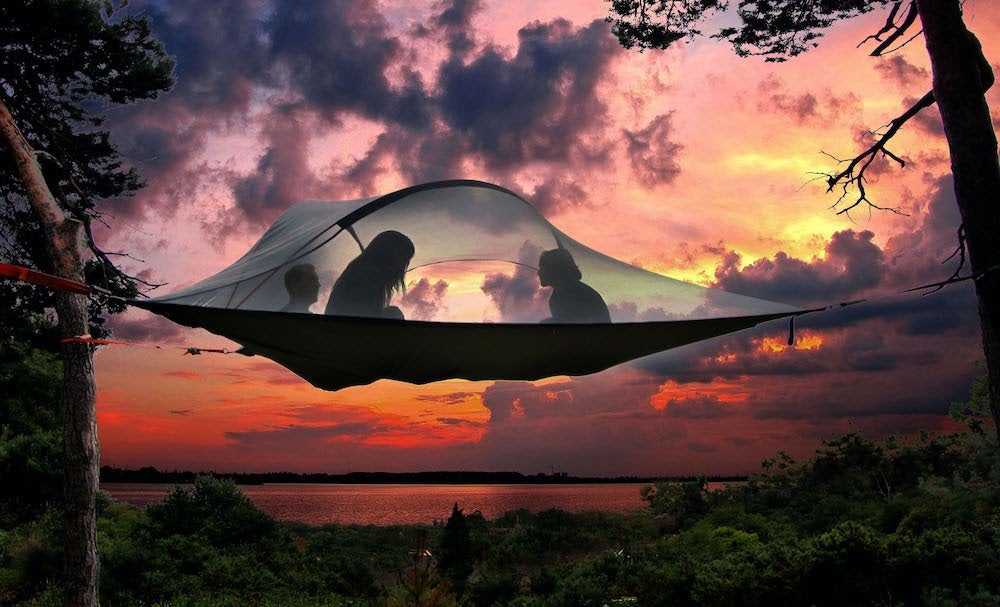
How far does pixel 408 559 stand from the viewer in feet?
31.9

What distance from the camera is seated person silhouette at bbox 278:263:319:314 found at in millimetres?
3148

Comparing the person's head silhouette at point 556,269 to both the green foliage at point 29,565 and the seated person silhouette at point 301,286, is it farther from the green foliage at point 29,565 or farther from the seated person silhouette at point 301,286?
the green foliage at point 29,565

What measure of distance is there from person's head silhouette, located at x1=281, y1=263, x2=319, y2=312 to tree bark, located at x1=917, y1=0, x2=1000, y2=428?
348cm

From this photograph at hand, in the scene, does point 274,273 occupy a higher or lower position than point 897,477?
higher

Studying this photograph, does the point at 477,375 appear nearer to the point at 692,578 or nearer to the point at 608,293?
the point at 608,293

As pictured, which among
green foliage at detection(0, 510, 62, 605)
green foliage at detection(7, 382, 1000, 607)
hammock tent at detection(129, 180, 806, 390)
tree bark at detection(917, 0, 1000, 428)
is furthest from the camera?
green foliage at detection(0, 510, 62, 605)

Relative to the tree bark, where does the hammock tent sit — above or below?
below

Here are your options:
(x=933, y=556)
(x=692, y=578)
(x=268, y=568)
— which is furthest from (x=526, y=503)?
(x=933, y=556)

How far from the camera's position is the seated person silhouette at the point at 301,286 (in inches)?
124

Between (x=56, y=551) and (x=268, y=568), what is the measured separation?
2153 mm

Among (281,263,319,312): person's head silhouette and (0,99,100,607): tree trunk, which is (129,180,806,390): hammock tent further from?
(0,99,100,607): tree trunk

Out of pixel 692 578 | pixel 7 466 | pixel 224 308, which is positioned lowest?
pixel 692 578

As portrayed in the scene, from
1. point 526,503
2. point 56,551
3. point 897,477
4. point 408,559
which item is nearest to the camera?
point 56,551

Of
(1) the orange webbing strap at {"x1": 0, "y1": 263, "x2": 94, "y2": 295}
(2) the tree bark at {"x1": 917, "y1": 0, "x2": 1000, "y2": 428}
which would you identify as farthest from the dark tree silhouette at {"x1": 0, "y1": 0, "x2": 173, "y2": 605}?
(2) the tree bark at {"x1": 917, "y1": 0, "x2": 1000, "y2": 428}
